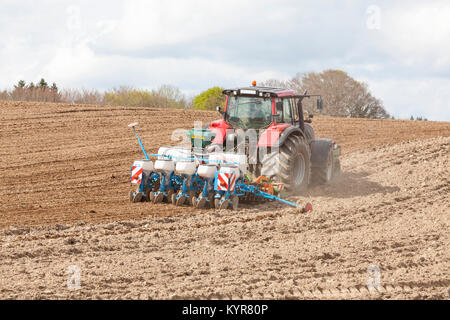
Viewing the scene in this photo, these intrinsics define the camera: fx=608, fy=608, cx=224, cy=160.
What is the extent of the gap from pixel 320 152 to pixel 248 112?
1.61 metres

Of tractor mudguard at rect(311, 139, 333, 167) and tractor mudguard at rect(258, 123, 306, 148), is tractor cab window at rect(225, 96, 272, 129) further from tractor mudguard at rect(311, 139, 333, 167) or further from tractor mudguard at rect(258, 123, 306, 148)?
tractor mudguard at rect(311, 139, 333, 167)

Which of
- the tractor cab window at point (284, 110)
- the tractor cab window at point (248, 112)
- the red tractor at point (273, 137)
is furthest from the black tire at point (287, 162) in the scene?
the tractor cab window at point (248, 112)

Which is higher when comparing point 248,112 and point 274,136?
point 248,112

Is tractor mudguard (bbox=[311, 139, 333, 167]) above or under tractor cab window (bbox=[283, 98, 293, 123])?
under

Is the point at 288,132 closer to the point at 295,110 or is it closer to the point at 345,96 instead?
the point at 295,110

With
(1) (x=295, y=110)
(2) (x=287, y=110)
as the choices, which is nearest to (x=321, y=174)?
(1) (x=295, y=110)

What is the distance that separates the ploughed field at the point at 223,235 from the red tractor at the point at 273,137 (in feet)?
1.53

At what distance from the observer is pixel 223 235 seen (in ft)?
25.3

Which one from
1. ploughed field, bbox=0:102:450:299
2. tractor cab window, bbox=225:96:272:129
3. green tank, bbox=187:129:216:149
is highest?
tractor cab window, bbox=225:96:272:129

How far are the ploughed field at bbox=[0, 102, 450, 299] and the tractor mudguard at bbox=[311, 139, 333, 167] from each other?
49cm

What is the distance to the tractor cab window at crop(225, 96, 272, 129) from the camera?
1028cm

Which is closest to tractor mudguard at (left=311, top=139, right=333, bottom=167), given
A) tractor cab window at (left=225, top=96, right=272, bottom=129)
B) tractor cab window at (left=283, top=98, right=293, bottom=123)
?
tractor cab window at (left=283, top=98, right=293, bottom=123)
